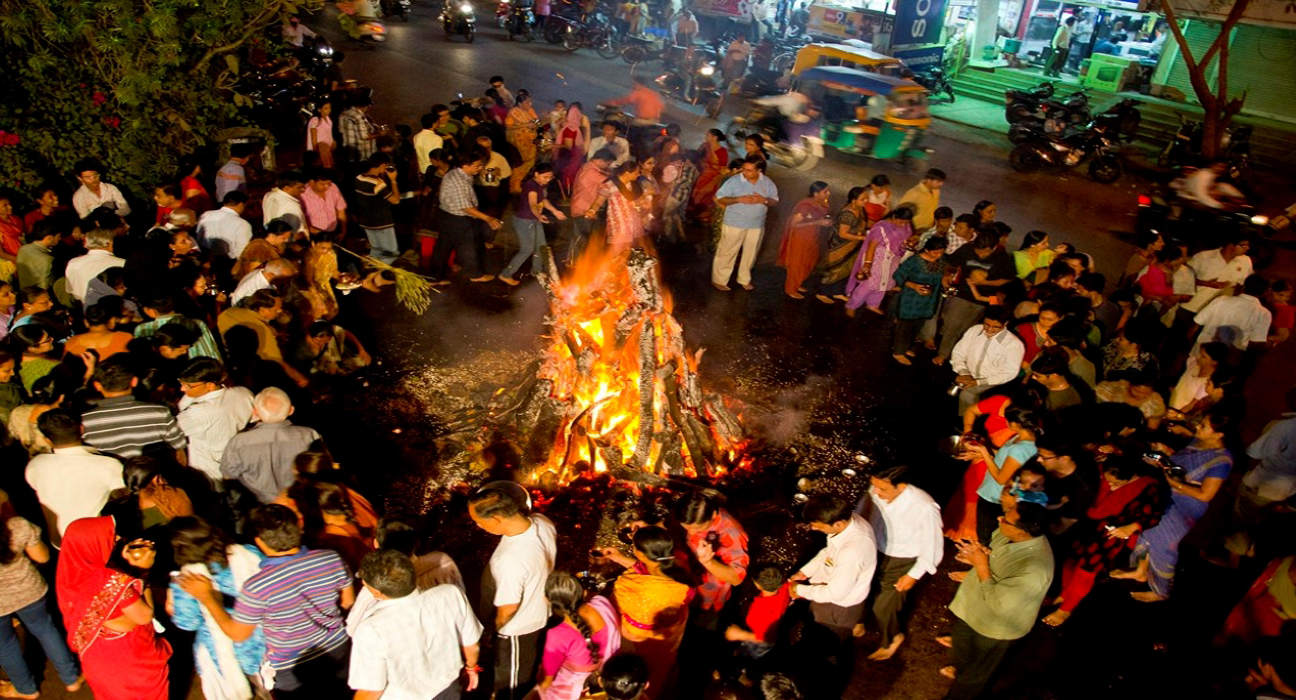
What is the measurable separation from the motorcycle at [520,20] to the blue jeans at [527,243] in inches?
662

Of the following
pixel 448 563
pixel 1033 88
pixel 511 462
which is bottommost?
pixel 511 462

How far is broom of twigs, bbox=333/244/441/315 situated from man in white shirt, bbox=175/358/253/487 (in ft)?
11.3

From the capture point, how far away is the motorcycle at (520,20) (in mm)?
24141

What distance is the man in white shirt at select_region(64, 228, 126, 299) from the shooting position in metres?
6.84

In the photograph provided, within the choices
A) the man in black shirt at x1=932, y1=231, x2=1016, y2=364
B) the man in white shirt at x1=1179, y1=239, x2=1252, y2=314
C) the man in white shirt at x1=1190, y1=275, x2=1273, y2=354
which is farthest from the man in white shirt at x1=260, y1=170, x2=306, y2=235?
the man in white shirt at x1=1179, y1=239, x2=1252, y2=314

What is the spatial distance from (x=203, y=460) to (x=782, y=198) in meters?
10.6

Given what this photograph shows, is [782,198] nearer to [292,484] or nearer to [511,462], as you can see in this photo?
[511,462]

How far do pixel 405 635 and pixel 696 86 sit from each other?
58.7 feet

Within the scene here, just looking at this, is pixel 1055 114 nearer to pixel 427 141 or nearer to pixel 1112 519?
pixel 427 141

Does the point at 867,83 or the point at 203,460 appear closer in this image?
the point at 203,460

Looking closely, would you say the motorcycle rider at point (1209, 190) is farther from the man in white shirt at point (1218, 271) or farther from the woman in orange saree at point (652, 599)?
the woman in orange saree at point (652, 599)

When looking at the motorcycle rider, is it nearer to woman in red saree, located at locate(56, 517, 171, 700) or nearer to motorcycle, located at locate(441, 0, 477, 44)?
woman in red saree, located at locate(56, 517, 171, 700)

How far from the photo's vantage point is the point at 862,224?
388 inches

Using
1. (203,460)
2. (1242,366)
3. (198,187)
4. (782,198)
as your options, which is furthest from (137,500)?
(782,198)
